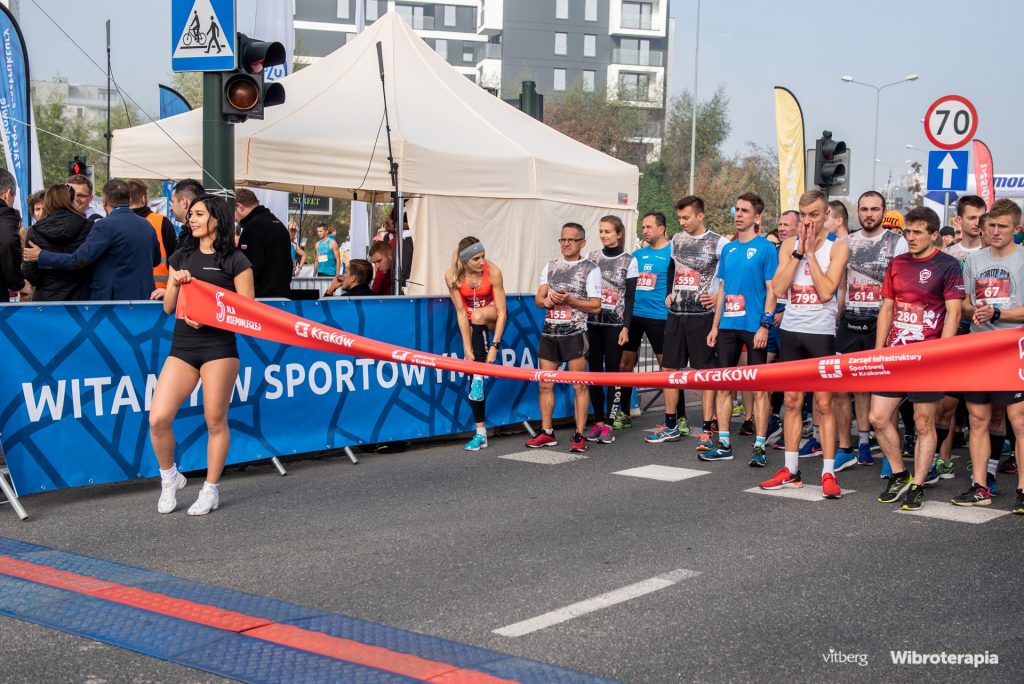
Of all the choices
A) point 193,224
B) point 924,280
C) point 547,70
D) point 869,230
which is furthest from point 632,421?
point 547,70

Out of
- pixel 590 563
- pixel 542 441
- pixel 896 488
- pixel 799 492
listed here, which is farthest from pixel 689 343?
pixel 590 563

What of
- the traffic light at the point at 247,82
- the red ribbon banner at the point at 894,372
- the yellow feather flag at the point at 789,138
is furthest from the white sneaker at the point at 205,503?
the yellow feather flag at the point at 789,138

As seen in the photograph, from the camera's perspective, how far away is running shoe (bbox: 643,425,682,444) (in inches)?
418

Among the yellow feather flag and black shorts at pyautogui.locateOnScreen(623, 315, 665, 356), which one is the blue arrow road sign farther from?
black shorts at pyautogui.locateOnScreen(623, 315, 665, 356)

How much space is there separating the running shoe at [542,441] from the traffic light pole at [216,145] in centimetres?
342

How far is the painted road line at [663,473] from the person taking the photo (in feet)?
28.9

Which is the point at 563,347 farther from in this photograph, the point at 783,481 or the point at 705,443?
the point at 783,481

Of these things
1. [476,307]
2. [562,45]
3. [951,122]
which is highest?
[562,45]

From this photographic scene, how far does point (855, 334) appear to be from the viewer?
349 inches

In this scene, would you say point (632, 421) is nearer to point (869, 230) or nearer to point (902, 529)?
point (869, 230)

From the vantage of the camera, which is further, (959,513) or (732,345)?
(732,345)

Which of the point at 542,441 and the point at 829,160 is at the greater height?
the point at 829,160

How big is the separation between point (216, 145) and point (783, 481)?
5.72 metres

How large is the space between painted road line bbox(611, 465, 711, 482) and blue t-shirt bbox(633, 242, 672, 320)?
248cm
